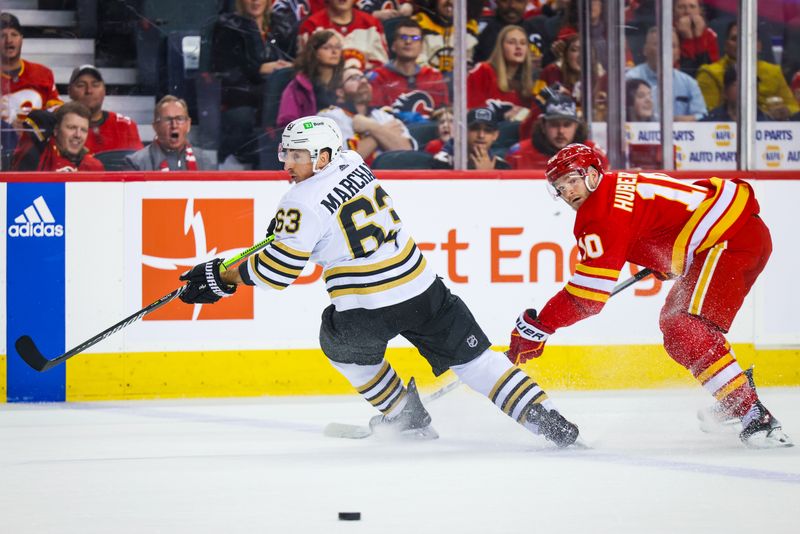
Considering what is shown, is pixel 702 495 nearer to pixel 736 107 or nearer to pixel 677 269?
pixel 677 269

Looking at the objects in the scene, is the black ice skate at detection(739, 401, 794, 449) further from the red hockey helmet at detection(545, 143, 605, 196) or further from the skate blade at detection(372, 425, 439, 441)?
the skate blade at detection(372, 425, 439, 441)

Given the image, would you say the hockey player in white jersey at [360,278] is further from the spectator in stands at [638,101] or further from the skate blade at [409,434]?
the spectator in stands at [638,101]

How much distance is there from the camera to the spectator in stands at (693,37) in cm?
548

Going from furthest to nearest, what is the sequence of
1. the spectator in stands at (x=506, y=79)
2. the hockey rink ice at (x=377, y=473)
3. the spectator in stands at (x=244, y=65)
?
1. the spectator in stands at (x=506, y=79)
2. the spectator in stands at (x=244, y=65)
3. the hockey rink ice at (x=377, y=473)

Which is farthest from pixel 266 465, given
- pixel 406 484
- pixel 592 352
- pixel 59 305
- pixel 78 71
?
pixel 78 71

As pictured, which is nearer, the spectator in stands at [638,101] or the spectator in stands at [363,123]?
the spectator in stands at [363,123]

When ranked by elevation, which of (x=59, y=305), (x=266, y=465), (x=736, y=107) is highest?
(x=736, y=107)

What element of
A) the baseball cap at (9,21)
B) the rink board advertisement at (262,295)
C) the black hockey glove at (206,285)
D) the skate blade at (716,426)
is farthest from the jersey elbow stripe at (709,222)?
the baseball cap at (9,21)

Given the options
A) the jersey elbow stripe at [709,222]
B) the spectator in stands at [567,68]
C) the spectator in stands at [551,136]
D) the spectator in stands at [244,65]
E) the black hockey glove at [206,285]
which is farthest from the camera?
the spectator in stands at [567,68]

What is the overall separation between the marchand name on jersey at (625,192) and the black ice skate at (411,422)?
3.03 ft

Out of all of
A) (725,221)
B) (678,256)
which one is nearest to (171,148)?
(678,256)

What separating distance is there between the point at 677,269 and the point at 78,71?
269 centimetres

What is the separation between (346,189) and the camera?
358 centimetres

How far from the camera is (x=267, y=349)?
4.86 m
